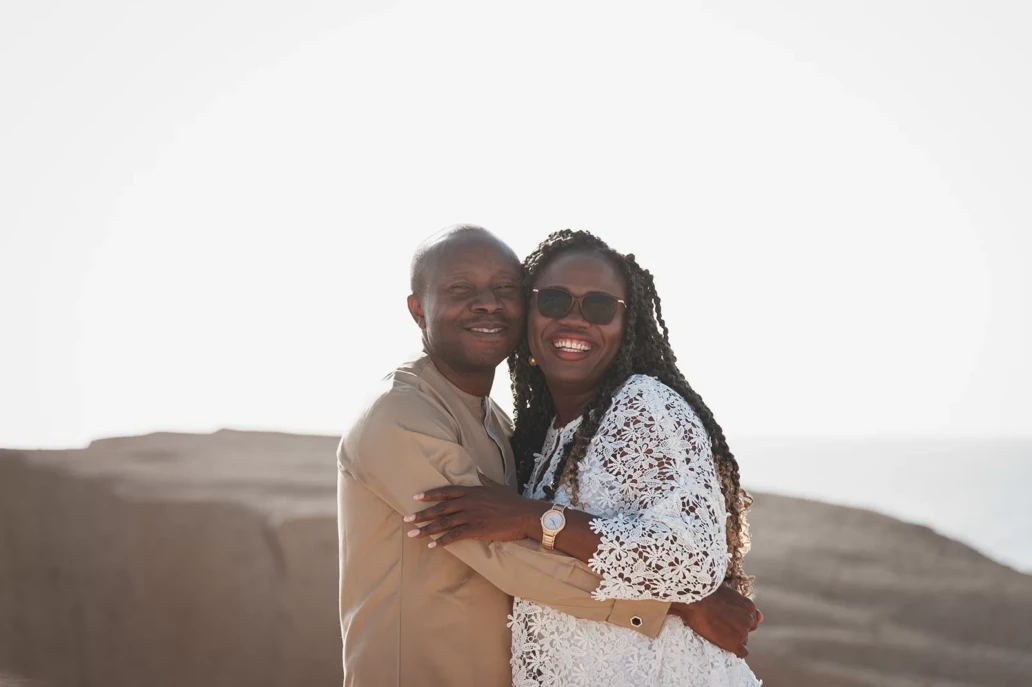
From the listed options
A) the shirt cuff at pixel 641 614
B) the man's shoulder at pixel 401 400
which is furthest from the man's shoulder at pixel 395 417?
the shirt cuff at pixel 641 614

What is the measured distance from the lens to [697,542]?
3445 mm

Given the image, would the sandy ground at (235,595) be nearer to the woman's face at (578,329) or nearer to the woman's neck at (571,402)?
the woman's neck at (571,402)

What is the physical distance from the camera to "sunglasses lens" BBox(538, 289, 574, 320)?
4.01 m

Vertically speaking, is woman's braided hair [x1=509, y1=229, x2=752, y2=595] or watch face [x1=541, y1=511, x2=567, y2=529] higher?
woman's braided hair [x1=509, y1=229, x2=752, y2=595]

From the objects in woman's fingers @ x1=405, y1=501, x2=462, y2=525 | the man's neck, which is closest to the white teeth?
the man's neck

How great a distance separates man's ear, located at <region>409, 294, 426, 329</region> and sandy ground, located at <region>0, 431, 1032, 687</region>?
5.09m

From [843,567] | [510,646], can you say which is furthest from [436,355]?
[843,567]

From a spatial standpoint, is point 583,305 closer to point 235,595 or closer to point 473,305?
point 473,305

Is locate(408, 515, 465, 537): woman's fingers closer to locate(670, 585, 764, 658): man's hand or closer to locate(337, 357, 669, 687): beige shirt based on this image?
locate(337, 357, 669, 687): beige shirt

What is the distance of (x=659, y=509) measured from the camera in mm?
3455

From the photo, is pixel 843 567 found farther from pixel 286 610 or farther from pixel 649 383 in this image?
pixel 649 383

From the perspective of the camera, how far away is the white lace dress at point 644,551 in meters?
3.44

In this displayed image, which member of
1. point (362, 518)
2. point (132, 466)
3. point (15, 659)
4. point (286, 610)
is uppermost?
point (362, 518)

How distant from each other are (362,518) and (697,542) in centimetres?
127
